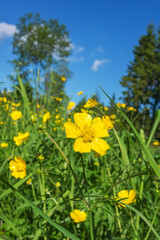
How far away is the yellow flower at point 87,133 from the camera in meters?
0.74

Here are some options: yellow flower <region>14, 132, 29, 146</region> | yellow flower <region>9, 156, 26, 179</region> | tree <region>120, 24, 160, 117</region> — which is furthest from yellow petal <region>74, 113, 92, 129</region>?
tree <region>120, 24, 160, 117</region>

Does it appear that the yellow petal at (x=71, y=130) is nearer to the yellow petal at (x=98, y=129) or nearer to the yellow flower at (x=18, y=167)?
the yellow petal at (x=98, y=129)

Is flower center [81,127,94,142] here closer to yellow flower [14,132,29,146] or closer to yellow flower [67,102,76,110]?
yellow flower [14,132,29,146]

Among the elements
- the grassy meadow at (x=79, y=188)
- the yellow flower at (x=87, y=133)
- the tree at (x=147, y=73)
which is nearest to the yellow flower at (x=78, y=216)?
the grassy meadow at (x=79, y=188)

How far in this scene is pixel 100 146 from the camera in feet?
2.50

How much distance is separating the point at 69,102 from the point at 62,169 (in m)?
1.37

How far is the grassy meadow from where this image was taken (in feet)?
2.25

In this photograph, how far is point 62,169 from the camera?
1.39 m

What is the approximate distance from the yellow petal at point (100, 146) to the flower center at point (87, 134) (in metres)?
0.02

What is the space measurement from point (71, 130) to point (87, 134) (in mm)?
62

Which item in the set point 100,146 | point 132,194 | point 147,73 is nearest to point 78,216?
point 132,194

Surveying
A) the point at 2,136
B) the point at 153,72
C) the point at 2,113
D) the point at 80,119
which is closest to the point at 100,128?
the point at 80,119

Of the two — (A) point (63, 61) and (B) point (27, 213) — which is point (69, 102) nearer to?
(B) point (27, 213)

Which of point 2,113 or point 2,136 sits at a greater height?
point 2,113
